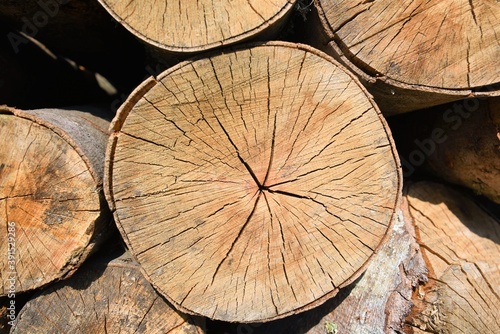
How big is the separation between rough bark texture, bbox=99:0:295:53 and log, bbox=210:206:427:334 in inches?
45.6

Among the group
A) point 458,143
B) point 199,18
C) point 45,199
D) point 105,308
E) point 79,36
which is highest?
point 79,36

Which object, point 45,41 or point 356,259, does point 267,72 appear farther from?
point 45,41

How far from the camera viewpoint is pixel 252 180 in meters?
1.56

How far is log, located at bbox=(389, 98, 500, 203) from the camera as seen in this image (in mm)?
2025

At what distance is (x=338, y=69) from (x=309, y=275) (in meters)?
0.83

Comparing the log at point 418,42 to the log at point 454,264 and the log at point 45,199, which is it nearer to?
the log at point 454,264

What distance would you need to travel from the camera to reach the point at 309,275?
5.23ft

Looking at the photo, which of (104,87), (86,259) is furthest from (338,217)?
(104,87)

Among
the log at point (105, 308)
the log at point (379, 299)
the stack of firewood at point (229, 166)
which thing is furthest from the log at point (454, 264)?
the log at point (105, 308)

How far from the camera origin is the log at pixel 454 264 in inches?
74.5

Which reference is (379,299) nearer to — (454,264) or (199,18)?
(454,264)

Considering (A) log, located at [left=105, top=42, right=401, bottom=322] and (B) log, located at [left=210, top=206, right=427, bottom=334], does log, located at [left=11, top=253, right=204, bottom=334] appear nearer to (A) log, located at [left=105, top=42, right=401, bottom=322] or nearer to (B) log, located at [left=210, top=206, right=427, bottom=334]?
(A) log, located at [left=105, top=42, right=401, bottom=322]

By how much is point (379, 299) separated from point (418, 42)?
1.18 m

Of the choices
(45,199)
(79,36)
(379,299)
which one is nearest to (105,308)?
(45,199)
